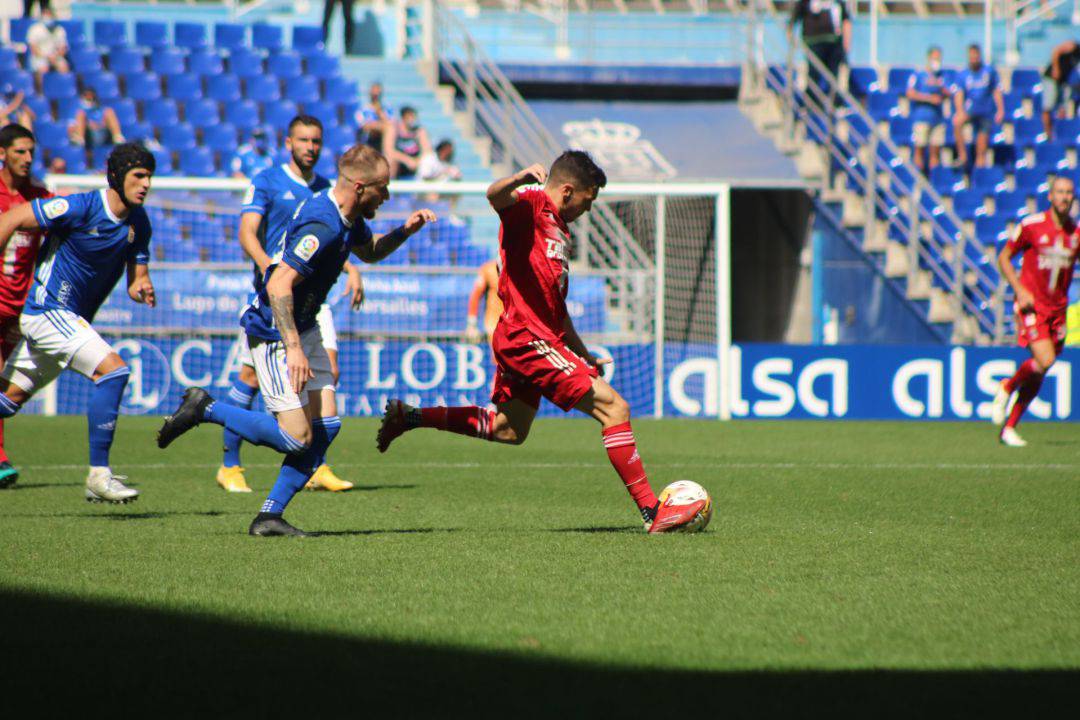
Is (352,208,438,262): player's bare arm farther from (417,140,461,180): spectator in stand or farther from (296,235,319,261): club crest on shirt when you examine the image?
(417,140,461,180): spectator in stand

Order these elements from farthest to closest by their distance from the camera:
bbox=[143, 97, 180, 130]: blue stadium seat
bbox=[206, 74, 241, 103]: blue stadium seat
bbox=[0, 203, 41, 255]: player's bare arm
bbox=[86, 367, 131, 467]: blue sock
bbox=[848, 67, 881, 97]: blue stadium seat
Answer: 1. bbox=[848, 67, 881, 97]: blue stadium seat
2. bbox=[206, 74, 241, 103]: blue stadium seat
3. bbox=[143, 97, 180, 130]: blue stadium seat
4. bbox=[86, 367, 131, 467]: blue sock
5. bbox=[0, 203, 41, 255]: player's bare arm

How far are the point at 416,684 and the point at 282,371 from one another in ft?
10.5

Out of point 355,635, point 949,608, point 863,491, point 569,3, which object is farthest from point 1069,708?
point 569,3

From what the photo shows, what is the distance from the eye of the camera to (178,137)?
20.6 meters

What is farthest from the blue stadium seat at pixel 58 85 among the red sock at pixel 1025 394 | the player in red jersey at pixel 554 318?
the player in red jersey at pixel 554 318

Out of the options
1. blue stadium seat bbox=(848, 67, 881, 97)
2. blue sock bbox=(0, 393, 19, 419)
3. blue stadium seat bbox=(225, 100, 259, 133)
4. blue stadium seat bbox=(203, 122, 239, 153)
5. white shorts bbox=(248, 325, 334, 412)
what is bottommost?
blue sock bbox=(0, 393, 19, 419)

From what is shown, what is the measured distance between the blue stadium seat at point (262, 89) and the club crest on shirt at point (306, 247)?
52.0 feet

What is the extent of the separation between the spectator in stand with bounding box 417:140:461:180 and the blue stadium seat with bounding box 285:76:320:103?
2.83 metres

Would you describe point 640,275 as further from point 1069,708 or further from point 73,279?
point 1069,708

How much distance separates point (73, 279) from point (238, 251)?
1038 centimetres

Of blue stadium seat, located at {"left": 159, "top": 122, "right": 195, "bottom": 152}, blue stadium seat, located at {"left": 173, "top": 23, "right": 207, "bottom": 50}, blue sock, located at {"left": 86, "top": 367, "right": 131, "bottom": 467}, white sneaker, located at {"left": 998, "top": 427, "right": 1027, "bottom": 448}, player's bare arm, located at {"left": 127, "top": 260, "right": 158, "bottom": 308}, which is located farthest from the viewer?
blue stadium seat, located at {"left": 173, "top": 23, "right": 207, "bottom": 50}

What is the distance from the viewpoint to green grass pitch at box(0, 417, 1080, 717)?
3.76m

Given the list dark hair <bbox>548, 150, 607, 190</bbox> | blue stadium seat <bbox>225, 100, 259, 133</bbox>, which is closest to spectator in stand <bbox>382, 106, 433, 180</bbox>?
blue stadium seat <bbox>225, 100, 259, 133</bbox>

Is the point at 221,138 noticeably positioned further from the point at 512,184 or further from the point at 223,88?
the point at 512,184
